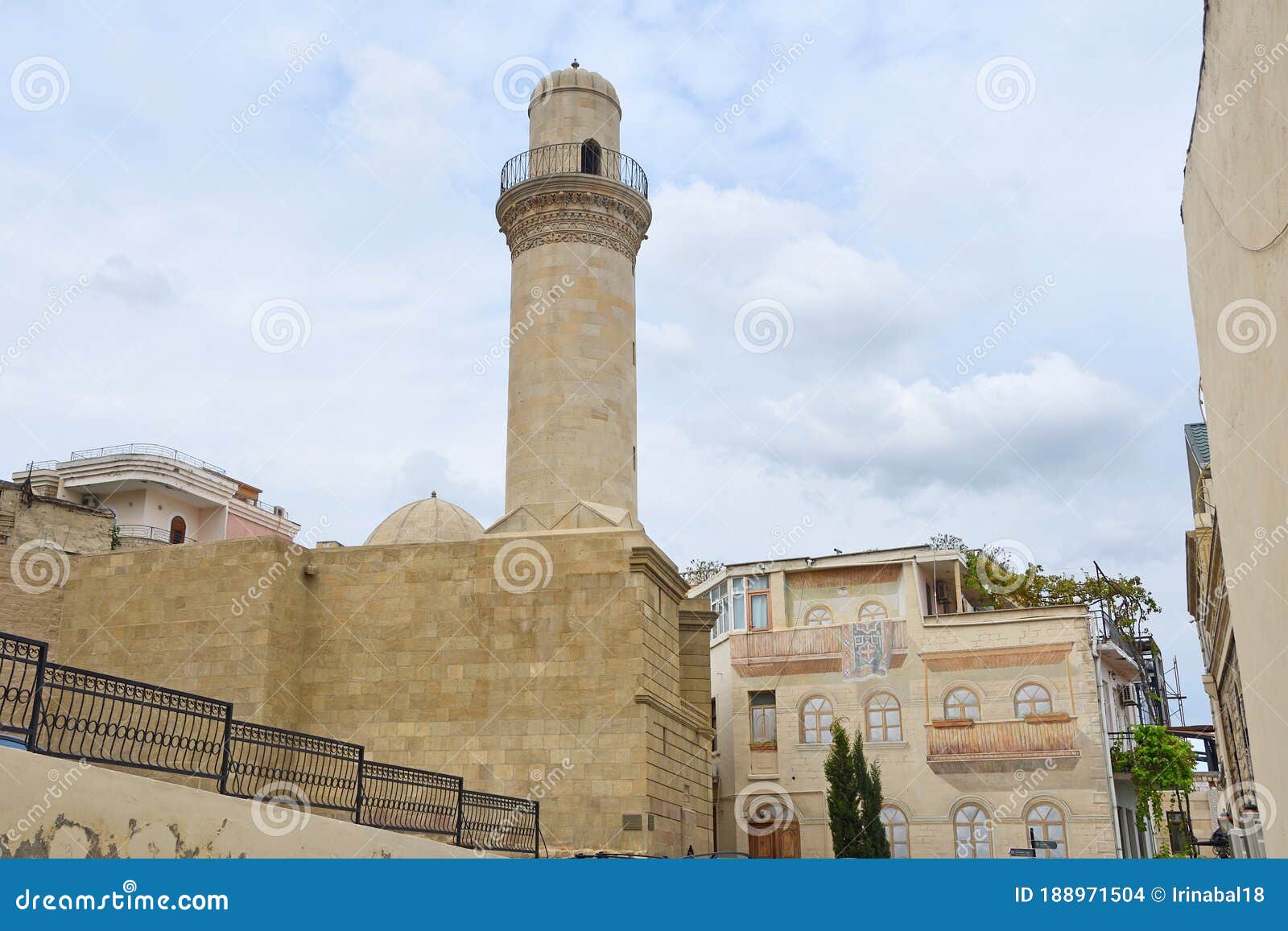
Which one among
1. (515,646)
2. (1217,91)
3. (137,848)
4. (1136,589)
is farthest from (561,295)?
(1136,589)

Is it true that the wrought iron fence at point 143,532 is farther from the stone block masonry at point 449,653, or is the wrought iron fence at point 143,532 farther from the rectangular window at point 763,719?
the rectangular window at point 763,719

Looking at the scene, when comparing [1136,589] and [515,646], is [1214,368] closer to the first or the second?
[515,646]

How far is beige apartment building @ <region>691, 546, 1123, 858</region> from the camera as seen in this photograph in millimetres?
24750

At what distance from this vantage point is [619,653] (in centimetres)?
1919

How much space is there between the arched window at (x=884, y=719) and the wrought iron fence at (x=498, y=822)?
1124cm

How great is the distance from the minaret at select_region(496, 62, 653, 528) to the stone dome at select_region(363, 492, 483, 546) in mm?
6604

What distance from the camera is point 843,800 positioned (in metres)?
24.4

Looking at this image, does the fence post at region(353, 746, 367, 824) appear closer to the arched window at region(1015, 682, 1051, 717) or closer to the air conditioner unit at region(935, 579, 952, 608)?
the arched window at region(1015, 682, 1051, 717)

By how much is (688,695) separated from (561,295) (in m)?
8.86

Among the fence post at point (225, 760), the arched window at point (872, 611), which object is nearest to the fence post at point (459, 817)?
the fence post at point (225, 760)

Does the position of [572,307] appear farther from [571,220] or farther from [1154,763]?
[1154,763]

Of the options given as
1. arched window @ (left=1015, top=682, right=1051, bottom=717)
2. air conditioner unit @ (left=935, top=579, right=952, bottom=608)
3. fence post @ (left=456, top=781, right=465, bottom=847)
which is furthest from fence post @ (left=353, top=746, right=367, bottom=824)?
air conditioner unit @ (left=935, top=579, right=952, bottom=608)

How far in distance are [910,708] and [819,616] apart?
336 cm

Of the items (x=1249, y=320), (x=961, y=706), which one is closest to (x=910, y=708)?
(x=961, y=706)
